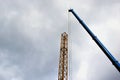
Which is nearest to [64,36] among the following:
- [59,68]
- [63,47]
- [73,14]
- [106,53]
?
[63,47]

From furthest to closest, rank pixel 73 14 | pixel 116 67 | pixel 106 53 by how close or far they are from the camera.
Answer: pixel 73 14 → pixel 106 53 → pixel 116 67

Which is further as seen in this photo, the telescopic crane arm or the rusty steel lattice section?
the rusty steel lattice section

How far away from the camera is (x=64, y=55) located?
83312mm

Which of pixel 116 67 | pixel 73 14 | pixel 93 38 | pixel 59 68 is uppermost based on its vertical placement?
pixel 73 14

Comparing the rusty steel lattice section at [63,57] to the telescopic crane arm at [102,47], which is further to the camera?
the rusty steel lattice section at [63,57]

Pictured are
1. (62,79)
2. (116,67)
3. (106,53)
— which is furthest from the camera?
(62,79)

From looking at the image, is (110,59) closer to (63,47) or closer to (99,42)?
(99,42)

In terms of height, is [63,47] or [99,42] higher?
[63,47]

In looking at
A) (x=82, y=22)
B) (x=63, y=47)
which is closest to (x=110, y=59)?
(x=82, y=22)

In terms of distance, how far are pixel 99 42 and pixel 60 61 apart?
2789cm

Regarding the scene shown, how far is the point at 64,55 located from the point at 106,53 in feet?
102

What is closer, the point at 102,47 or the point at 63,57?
the point at 102,47

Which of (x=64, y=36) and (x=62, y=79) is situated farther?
(x=64, y=36)

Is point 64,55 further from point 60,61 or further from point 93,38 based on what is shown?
point 93,38
